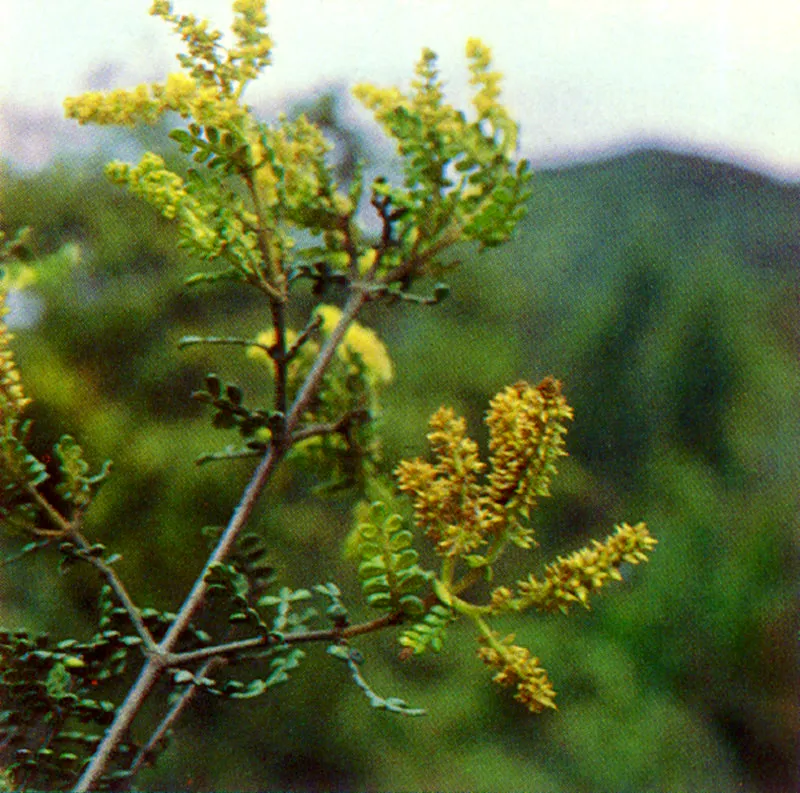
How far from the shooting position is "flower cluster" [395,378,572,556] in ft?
0.97

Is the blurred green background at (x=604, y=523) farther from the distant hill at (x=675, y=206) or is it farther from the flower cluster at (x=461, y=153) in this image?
the flower cluster at (x=461, y=153)

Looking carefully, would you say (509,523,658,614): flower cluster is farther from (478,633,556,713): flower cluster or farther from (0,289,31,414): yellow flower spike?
(0,289,31,414): yellow flower spike

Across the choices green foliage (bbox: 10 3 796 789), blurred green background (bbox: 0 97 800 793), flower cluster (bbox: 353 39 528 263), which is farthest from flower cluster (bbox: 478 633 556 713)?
blurred green background (bbox: 0 97 800 793)

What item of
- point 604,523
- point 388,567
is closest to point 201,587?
point 388,567

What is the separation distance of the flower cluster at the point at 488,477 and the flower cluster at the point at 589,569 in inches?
0.7

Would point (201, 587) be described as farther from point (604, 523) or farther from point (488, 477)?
point (604, 523)

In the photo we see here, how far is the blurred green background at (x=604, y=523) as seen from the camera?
2.14ft

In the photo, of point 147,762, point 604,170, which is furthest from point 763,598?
point 147,762

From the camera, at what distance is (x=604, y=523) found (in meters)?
0.66

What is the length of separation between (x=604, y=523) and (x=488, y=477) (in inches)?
15.2

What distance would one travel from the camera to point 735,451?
27.4 inches

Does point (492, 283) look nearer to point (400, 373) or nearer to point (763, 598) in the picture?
point (400, 373)

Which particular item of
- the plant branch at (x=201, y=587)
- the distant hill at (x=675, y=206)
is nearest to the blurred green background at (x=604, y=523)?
the distant hill at (x=675, y=206)

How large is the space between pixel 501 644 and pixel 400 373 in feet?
1.72
